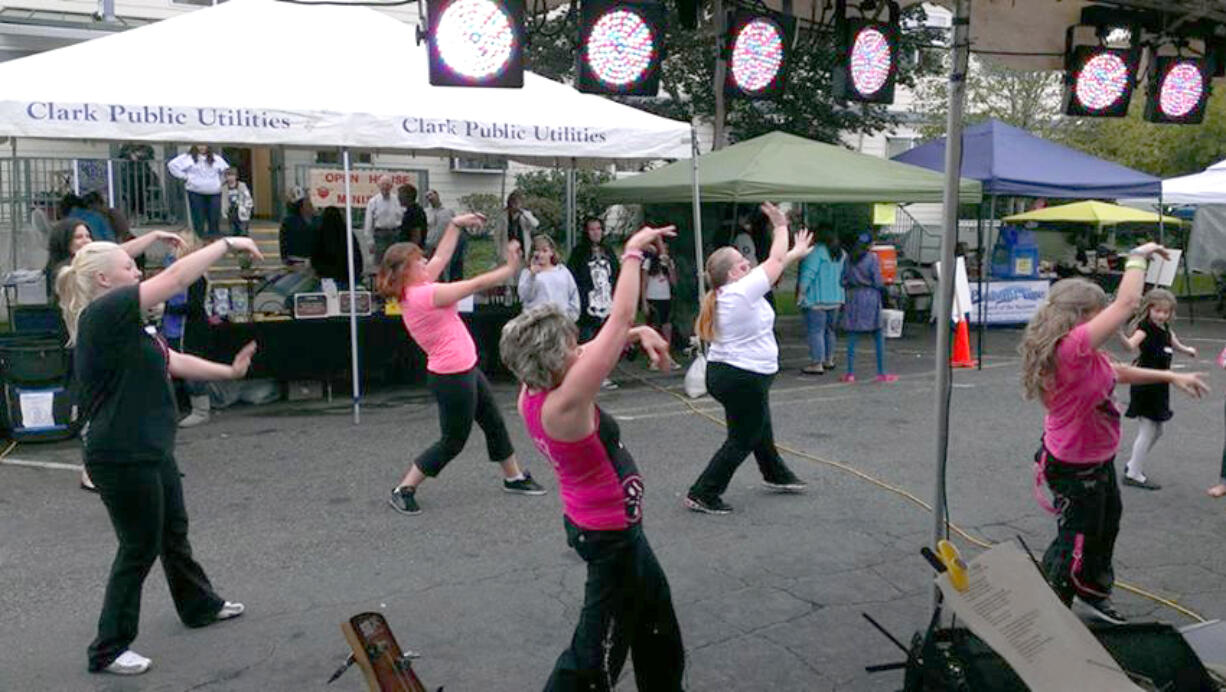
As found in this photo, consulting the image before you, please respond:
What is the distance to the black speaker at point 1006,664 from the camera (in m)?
3.08

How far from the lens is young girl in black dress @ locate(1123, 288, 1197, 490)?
7.23m

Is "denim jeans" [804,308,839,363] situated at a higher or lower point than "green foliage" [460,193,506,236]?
lower

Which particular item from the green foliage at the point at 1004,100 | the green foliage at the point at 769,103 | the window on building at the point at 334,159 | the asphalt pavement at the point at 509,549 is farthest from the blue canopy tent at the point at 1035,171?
the green foliage at the point at 1004,100

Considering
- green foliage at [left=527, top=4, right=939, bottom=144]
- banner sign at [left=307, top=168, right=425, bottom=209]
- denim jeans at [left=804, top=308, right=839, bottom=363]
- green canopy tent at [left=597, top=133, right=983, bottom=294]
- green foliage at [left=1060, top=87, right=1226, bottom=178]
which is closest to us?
green canopy tent at [left=597, top=133, right=983, bottom=294]

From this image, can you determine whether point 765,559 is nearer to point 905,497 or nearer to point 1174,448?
point 905,497

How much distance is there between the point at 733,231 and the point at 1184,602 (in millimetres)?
9320

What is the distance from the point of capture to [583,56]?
5906mm

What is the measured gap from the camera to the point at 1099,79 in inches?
269

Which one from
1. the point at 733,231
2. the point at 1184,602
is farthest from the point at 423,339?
the point at 733,231

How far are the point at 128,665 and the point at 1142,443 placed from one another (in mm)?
6441

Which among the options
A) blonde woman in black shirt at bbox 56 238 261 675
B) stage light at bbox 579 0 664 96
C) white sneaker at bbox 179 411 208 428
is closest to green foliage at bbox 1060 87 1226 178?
stage light at bbox 579 0 664 96

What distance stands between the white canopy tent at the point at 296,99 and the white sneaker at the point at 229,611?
13.6 feet

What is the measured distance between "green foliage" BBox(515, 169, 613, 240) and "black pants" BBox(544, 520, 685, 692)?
19188mm

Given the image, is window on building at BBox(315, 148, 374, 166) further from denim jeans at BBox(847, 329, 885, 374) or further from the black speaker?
the black speaker
